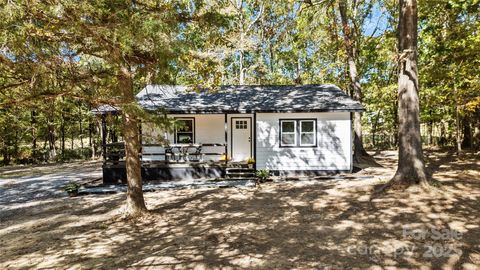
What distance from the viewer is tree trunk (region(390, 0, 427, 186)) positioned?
833cm

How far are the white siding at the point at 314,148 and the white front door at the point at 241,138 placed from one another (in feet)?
5.40

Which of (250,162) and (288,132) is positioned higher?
(288,132)

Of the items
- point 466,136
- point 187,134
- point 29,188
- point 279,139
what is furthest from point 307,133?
point 466,136

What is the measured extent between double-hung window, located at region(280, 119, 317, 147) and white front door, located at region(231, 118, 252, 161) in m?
2.09

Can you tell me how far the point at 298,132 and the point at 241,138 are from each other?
2902 mm

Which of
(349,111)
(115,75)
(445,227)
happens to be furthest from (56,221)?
(349,111)

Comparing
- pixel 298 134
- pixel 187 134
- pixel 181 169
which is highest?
pixel 187 134

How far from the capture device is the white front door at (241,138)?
14.3 meters

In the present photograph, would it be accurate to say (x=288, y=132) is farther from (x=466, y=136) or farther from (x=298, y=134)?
(x=466, y=136)

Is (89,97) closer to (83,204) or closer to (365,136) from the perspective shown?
(83,204)

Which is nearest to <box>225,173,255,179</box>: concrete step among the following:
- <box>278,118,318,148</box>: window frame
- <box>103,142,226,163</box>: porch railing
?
<box>103,142,226,163</box>: porch railing

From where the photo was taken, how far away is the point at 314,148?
41.3ft

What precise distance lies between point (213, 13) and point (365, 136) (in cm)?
2673

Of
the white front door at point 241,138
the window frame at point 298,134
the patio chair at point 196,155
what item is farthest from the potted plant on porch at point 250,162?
the patio chair at point 196,155
